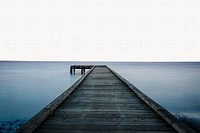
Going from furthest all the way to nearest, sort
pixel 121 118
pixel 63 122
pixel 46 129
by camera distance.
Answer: pixel 121 118 → pixel 63 122 → pixel 46 129

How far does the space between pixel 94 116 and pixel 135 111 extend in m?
0.89

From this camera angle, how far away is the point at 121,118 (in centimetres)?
286

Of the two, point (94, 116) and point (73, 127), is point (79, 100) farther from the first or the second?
point (73, 127)

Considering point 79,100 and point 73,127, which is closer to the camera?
point 73,127

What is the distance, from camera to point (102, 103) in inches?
151

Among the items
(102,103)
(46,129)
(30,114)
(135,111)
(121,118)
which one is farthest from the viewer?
(30,114)

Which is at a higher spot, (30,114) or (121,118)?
(121,118)

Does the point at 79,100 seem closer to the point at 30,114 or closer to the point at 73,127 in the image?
the point at 73,127

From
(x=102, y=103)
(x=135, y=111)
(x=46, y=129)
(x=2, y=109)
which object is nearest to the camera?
(x=46, y=129)

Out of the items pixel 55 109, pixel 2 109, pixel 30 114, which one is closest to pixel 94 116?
pixel 55 109

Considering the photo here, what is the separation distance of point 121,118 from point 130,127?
386 mm

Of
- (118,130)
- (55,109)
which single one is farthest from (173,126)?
(55,109)

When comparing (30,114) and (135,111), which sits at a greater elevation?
(135,111)

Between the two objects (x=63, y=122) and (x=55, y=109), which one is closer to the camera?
(x=63, y=122)
